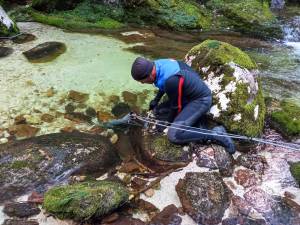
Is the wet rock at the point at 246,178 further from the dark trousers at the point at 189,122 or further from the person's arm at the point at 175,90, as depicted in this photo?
the person's arm at the point at 175,90

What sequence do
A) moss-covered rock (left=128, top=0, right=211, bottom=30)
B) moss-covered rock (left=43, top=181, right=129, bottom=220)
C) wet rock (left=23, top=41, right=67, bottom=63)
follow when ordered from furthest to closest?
1. moss-covered rock (left=128, top=0, right=211, bottom=30)
2. wet rock (left=23, top=41, right=67, bottom=63)
3. moss-covered rock (left=43, top=181, right=129, bottom=220)

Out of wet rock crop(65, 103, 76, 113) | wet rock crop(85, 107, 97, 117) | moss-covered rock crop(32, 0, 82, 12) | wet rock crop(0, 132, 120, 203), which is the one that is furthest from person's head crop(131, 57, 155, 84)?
moss-covered rock crop(32, 0, 82, 12)

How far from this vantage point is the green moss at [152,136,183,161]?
6348 millimetres

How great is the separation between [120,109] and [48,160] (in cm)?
217

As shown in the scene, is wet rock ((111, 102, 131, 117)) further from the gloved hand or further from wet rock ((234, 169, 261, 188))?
wet rock ((234, 169, 261, 188))

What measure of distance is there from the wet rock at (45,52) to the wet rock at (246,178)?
574 cm

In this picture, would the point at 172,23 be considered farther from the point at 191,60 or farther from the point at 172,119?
the point at 172,119

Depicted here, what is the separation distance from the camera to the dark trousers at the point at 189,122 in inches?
252

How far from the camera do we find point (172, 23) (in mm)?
13086

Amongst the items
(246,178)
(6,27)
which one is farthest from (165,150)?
(6,27)

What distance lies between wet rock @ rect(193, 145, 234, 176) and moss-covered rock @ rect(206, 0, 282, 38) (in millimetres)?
7601

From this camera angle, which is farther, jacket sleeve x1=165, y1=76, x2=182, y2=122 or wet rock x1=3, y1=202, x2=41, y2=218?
jacket sleeve x1=165, y1=76, x2=182, y2=122

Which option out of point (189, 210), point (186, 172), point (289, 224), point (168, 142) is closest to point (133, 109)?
point (168, 142)

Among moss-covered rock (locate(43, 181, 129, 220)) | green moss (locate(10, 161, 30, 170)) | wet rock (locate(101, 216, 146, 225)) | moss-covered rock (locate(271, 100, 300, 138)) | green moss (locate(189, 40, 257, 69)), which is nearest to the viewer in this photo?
moss-covered rock (locate(43, 181, 129, 220))
